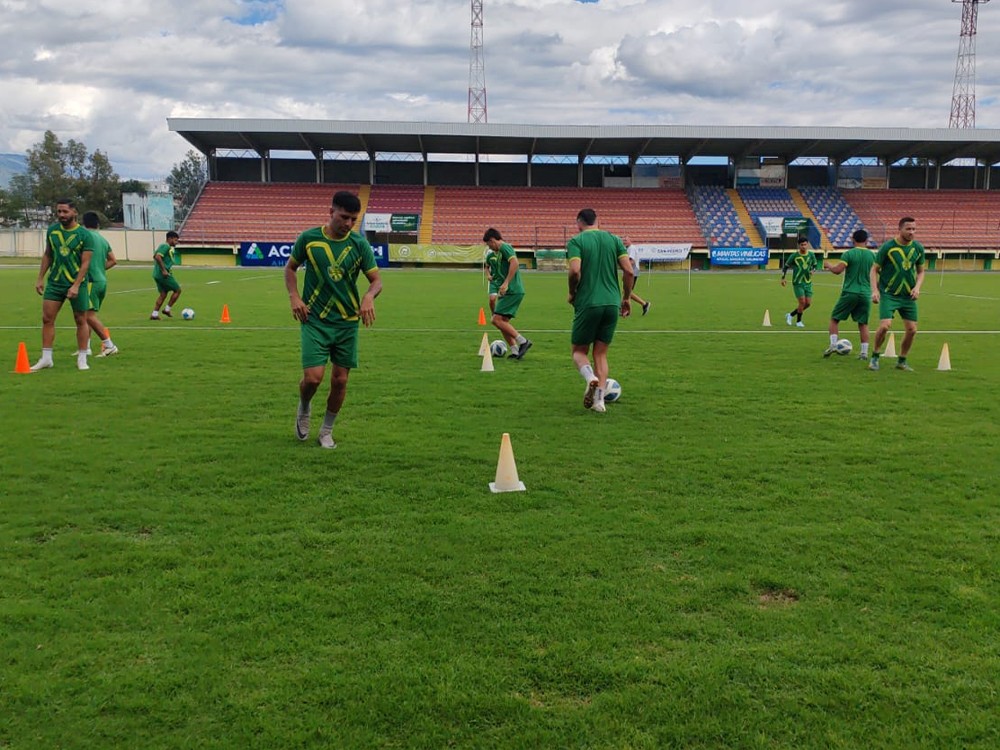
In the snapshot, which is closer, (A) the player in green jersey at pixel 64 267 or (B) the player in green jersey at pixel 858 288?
(A) the player in green jersey at pixel 64 267

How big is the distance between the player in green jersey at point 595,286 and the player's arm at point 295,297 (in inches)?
111

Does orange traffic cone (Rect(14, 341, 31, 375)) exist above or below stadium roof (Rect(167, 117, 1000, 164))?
below

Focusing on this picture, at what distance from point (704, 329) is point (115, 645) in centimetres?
1444

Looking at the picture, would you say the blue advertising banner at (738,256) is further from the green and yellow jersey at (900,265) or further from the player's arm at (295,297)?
the player's arm at (295,297)

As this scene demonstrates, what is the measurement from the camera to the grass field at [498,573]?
295cm

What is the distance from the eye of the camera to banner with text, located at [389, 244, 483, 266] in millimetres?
52469

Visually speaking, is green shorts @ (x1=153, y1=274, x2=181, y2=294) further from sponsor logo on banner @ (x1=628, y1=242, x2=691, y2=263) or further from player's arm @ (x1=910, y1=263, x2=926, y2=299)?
sponsor logo on banner @ (x1=628, y1=242, x2=691, y2=263)

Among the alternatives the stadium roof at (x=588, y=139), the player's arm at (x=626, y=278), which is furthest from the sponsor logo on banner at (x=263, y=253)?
the player's arm at (x=626, y=278)

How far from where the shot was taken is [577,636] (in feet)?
11.4

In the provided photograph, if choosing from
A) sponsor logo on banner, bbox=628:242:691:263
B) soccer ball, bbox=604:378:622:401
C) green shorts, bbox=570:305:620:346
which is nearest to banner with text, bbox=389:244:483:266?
sponsor logo on banner, bbox=628:242:691:263

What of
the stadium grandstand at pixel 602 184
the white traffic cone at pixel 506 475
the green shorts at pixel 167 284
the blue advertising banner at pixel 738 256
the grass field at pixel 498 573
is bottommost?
the grass field at pixel 498 573

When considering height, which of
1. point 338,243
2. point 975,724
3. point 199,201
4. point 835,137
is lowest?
point 975,724

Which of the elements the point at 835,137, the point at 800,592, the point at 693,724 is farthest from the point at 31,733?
the point at 835,137

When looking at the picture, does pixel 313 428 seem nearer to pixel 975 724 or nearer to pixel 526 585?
pixel 526 585
